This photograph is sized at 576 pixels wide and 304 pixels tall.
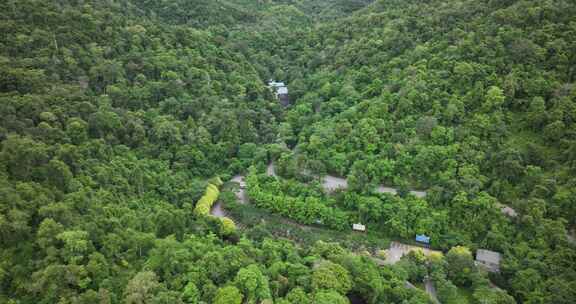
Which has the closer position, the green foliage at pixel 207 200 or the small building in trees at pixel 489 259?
the small building in trees at pixel 489 259

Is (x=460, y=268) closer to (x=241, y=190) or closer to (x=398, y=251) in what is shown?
(x=398, y=251)

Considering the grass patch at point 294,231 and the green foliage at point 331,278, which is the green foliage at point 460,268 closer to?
the grass patch at point 294,231

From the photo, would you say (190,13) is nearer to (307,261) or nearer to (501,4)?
(501,4)

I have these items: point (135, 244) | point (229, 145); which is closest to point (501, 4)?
point (229, 145)

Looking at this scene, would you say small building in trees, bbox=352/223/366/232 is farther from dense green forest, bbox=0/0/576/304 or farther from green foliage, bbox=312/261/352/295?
green foliage, bbox=312/261/352/295

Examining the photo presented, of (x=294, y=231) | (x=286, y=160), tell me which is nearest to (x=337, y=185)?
(x=286, y=160)

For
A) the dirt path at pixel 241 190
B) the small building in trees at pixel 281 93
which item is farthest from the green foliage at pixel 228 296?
the small building in trees at pixel 281 93

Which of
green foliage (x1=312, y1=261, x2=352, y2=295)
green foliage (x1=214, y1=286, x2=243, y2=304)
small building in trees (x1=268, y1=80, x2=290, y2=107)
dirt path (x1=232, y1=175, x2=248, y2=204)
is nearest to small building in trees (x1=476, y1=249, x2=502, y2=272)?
green foliage (x1=312, y1=261, x2=352, y2=295)
